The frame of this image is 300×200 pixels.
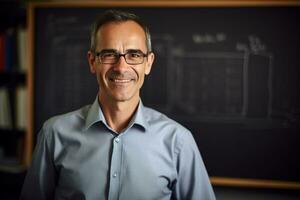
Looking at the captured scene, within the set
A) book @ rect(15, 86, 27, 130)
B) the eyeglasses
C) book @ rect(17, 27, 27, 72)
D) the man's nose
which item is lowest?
book @ rect(15, 86, 27, 130)

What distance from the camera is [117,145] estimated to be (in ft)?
3.70

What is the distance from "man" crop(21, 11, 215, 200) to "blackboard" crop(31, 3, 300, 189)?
52cm

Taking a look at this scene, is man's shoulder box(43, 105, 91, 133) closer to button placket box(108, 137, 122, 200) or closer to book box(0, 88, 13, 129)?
button placket box(108, 137, 122, 200)

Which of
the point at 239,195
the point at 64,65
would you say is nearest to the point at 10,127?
the point at 64,65

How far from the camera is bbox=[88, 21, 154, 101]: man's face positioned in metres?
1.04

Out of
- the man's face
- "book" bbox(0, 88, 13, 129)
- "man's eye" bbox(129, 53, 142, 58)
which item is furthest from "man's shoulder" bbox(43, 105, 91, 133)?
"book" bbox(0, 88, 13, 129)

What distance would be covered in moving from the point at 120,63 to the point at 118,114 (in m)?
0.22

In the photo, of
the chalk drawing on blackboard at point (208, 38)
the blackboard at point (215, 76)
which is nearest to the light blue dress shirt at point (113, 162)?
the blackboard at point (215, 76)

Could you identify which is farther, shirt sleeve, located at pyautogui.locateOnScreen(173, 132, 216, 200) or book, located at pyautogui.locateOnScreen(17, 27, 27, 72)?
book, located at pyautogui.locateOnScreen(17, 27, 27, 72)

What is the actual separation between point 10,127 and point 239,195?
1.45 metres

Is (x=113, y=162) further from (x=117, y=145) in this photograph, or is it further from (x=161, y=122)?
(x=161, y=122)

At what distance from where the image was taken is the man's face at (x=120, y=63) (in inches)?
40.9

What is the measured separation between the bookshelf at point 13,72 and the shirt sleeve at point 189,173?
3.80ft

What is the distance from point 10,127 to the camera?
195cm
